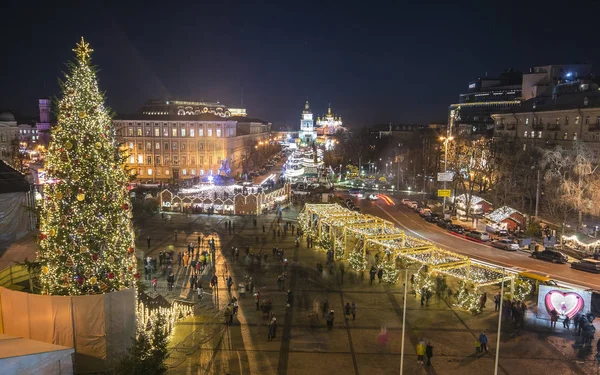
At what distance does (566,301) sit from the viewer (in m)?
19.1

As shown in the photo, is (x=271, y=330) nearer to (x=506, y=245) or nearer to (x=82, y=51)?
(x=82, y=51)

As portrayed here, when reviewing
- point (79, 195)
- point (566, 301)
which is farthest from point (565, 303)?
point (79, 195)

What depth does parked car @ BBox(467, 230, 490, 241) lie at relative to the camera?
116ft

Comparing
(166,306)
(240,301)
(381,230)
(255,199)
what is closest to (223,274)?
(240,301)

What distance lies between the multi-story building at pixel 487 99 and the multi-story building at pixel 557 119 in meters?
38.7

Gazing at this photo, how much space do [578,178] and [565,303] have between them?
21.9m

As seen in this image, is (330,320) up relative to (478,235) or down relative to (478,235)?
down

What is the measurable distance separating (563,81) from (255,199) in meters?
53.4

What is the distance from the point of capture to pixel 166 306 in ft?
59.1

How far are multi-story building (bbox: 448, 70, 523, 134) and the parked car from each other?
66938 millimetres

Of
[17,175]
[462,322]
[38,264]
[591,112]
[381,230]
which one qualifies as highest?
[591,112]

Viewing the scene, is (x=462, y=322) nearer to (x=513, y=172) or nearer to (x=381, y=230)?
(x=381, y=230)

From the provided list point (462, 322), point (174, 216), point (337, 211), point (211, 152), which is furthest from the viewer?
point (211, 152)

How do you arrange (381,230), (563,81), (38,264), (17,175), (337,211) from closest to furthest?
(38,264)
(17,175)
(381,230)
(337,211)
(563,81)
